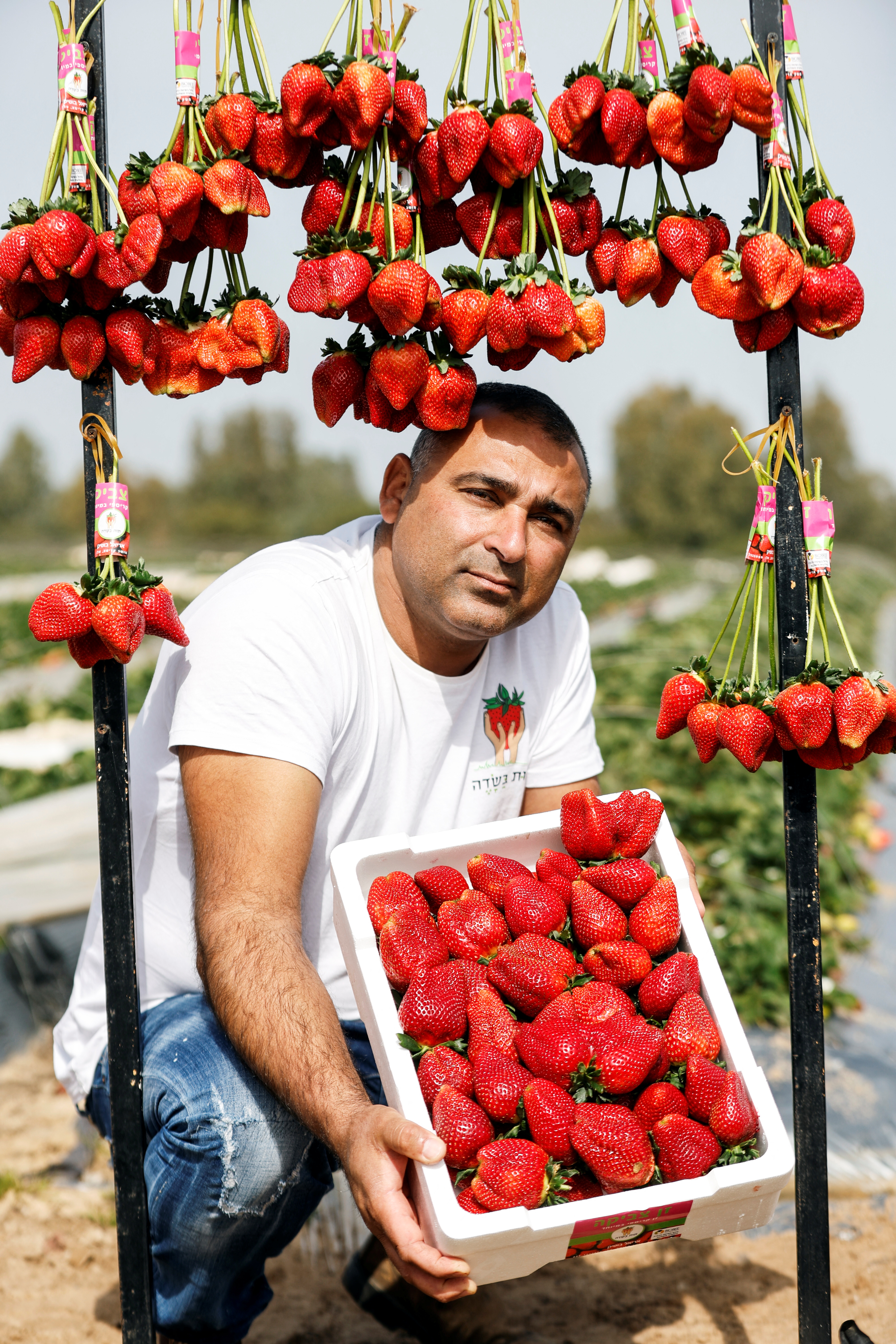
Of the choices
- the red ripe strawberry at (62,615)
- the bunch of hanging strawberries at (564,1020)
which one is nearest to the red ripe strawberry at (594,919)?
the bunch of hanging strawberries at (564,1020)

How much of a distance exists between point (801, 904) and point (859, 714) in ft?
1.23

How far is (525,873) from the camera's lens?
1.89 m

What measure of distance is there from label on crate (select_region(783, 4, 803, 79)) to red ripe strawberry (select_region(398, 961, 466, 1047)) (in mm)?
1598

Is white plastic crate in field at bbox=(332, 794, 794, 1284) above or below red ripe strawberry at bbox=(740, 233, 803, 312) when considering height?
below

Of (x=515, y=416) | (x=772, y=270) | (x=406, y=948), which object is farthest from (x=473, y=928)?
(x=772, y=270)

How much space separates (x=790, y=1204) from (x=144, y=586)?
8.29 ft

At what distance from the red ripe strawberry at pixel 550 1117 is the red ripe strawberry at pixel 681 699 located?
0.65 m

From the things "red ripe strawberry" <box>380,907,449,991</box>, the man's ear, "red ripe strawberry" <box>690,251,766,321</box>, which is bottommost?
"red ripe strawberry" <box>380,907,449,991</box>

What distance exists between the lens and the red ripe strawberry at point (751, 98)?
1.74 metres

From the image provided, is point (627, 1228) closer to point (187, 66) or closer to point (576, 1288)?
point (576, 1288)

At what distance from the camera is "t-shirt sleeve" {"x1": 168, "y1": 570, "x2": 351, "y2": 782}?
2023mm

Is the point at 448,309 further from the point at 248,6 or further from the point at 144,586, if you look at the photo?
the point at 144,586

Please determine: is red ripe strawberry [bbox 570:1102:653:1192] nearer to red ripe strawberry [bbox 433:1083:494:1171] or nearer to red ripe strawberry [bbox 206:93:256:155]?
red ripe strawberry [bbox 433:1083:494:1171]

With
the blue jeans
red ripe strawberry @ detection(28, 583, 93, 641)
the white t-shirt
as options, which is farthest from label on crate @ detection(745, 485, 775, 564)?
the blue jeans
